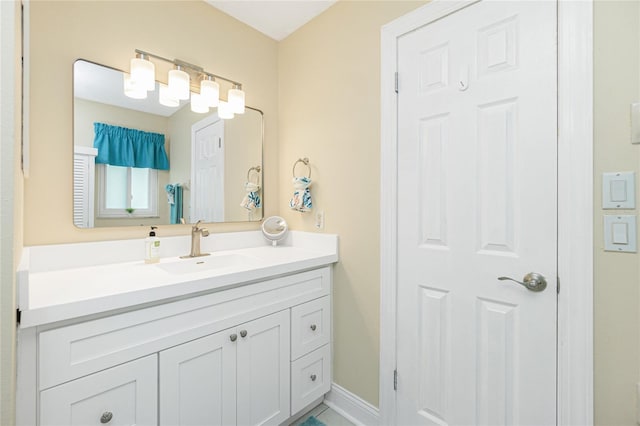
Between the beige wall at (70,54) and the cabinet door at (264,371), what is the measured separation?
0.79 meters

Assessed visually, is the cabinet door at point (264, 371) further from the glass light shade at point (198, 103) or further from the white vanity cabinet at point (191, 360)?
the glass light shade at point (198, 103)

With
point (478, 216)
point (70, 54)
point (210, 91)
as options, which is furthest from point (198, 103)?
point (478, 216)

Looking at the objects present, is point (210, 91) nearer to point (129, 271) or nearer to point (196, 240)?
point (196, 240)

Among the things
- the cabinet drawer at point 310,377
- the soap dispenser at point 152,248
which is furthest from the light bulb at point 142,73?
the cabinet drawer at point 310,377

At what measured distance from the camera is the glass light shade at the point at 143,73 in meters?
1.46

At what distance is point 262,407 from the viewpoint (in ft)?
4.48

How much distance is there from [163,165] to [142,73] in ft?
1.58

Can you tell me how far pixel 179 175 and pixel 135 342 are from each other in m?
0.99

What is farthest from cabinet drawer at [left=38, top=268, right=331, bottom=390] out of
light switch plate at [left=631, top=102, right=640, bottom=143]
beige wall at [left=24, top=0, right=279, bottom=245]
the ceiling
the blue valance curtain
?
the ceiling

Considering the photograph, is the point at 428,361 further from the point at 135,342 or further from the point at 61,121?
the point at 61,121

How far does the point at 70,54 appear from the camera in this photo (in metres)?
1.33

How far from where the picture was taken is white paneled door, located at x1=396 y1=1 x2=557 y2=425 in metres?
1.06

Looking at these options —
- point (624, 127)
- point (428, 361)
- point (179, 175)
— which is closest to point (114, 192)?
point (179, 175)

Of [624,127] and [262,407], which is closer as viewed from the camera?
[624,127]
